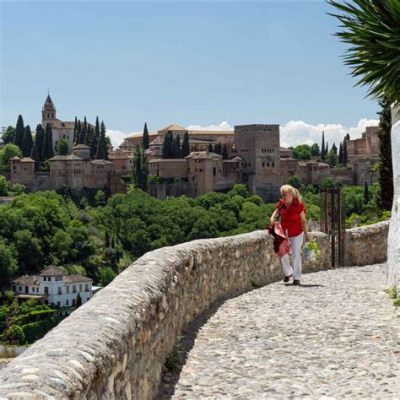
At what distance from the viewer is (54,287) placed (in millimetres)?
75188

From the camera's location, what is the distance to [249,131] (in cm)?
12106

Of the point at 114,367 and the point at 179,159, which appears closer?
the point at 114,367

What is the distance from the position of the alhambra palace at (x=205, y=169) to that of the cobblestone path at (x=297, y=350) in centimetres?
10363

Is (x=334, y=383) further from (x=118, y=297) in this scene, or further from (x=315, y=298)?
(x=315, y=298)

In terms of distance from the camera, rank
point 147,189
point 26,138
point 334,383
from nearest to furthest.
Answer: point 334,383
point 147,189
point 26,138

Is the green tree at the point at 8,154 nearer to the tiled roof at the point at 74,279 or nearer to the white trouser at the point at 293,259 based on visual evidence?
the tiled roof at the point at 74,279

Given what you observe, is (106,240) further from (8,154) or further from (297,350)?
(297,350)

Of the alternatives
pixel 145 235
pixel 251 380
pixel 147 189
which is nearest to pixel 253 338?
pixel 251 380

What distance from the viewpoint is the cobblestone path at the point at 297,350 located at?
482 cm

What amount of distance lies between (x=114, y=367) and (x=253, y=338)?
310cm

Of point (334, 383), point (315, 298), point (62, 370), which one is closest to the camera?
point (62, 370)

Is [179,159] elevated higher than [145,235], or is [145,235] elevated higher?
[179,159]

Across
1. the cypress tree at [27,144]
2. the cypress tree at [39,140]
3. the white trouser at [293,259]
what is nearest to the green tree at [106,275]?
the cypress tree at [39,140]

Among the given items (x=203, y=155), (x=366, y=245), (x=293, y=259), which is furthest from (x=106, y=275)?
(x=293, y=259)
